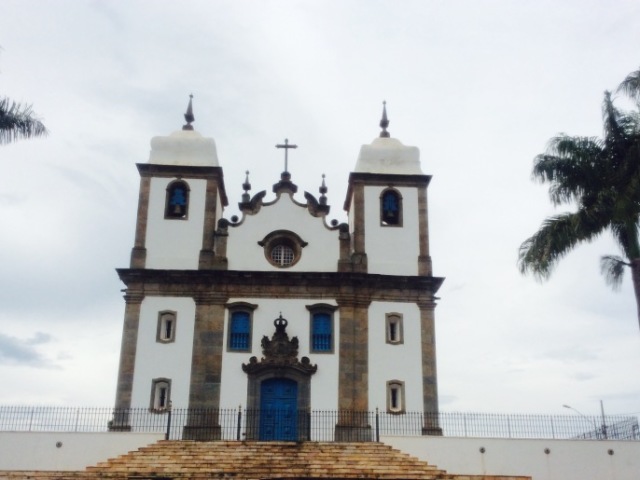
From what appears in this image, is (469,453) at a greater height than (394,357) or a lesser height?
lesser

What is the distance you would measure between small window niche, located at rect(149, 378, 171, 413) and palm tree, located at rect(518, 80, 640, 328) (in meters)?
11.0

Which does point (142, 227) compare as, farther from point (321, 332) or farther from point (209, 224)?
point (321, 332)

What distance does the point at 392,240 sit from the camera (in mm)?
25453

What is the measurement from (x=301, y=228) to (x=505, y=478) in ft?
34.0

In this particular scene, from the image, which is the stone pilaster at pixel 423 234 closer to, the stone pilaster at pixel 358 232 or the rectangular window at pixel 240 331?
the stone pilaster at pixel 358 232

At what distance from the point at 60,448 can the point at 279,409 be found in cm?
631

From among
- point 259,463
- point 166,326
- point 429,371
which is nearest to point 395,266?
point 429,371

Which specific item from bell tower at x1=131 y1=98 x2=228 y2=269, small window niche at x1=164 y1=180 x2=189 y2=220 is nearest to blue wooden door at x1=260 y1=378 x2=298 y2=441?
bell tower at x1=131 y1=98 x2=228 y2=269

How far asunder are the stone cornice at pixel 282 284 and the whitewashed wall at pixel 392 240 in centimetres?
59

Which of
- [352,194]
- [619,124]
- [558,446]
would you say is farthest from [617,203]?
[352,194]

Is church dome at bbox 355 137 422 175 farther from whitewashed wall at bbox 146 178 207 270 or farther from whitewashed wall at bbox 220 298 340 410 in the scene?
whitewashed wall at bbox 146 178 207 270

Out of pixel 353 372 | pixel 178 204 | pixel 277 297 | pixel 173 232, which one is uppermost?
pixel 178 204

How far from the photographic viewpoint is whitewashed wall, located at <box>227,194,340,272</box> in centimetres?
2472

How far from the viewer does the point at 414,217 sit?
25.9 metres
